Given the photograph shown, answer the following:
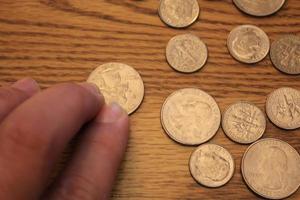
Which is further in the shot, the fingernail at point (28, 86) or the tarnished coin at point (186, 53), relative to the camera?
the tarnished coin at point (186, 53)

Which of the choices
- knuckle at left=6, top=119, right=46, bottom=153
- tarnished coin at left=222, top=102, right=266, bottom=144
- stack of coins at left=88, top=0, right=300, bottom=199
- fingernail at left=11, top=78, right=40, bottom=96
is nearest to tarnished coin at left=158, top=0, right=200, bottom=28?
stack of coins at left=88, top=0, right=300, bottom=199

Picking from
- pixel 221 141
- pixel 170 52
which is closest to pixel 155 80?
pixel 170 52

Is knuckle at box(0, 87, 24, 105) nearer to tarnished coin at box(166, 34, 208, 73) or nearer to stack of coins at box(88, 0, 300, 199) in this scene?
stack of coins at box(88, 0, 300, 199)

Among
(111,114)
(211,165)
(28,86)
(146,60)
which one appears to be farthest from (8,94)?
(211,165)

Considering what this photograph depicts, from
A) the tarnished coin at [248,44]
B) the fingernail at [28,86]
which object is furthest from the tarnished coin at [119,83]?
the tarnished coin at [248,44]

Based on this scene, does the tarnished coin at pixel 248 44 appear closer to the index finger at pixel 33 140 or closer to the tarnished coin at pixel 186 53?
the tarnished coin at pixel 186 53

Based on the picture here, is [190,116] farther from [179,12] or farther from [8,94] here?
[8,94]

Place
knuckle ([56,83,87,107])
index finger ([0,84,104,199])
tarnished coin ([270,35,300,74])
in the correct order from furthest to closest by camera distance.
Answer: tarnished coin ([270,35,300,74]) < knuckle ([56,83,87,107]) < index finger ([0,84,104,199])
